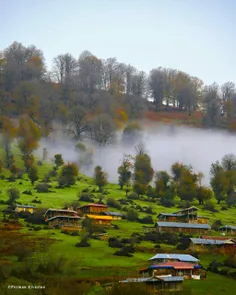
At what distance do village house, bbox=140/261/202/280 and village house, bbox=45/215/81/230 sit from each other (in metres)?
26.8

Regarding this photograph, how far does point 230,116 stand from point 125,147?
50.8 m

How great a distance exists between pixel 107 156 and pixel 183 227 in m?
55.5

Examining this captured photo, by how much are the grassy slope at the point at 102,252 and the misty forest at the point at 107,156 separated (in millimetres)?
227

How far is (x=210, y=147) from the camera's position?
145m

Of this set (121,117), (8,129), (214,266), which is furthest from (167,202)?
(121,117)

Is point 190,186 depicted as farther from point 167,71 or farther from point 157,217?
point 167,71

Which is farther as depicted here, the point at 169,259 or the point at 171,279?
the point at 169,259

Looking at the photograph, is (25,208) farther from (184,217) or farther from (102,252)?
(184,217)

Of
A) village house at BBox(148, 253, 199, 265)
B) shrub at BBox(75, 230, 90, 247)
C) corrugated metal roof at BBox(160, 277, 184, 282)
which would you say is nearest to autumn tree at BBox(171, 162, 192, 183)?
shrub at BBox(75, 230, 90, 247)

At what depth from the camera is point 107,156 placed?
13525 cm

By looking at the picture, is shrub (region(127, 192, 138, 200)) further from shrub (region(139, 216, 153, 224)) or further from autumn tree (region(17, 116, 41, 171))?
autumn tree (region(17, 116, 41, 171))

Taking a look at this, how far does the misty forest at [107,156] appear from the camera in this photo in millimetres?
56625

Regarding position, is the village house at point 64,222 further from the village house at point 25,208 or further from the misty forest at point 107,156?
the village house at point 25,208

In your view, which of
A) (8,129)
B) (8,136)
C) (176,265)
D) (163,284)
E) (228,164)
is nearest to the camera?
(163,284)
